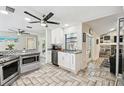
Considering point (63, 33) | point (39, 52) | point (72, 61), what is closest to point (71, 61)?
point (72, 61)

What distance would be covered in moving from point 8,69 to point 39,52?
1.93 meters

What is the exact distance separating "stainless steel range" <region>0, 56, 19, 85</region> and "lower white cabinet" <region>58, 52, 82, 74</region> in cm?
211

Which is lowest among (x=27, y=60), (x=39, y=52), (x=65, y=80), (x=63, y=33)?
(x=65, y=80)

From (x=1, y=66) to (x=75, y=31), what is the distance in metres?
3.75

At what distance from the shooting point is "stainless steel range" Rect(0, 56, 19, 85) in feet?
8.93

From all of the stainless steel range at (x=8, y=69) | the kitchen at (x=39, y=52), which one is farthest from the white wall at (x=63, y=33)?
the stainless steel range at (x=8, y=69)

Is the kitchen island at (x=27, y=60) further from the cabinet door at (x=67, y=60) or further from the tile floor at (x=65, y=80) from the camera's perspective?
the cabinet door at (x=67, y=60)

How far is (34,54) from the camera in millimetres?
4477

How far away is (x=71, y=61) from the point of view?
432cm

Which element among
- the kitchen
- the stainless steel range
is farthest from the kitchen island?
the stainless steel range

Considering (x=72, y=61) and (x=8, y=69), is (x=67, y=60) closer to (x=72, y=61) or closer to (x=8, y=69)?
(x=72, y=61)

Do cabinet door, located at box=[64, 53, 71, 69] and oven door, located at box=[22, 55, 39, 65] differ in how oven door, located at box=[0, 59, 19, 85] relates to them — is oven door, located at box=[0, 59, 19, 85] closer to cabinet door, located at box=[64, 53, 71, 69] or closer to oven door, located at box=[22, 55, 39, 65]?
oven door, located at box=[22, 55, 39, 65]
